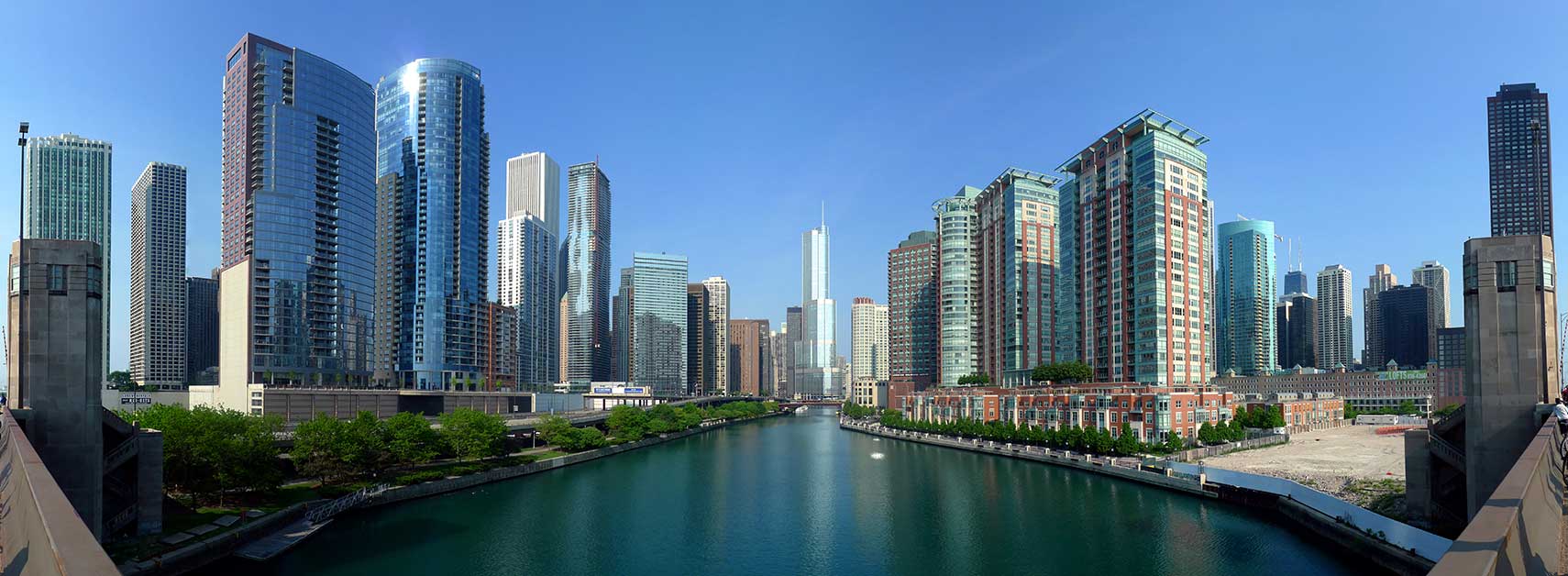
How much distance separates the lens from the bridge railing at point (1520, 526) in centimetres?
1606

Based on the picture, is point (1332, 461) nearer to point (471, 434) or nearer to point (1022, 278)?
point (1022, 278)

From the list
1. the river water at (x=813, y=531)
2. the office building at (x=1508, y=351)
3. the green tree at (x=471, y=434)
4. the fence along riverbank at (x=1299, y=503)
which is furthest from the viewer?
the green tree at (x=471, y=434)

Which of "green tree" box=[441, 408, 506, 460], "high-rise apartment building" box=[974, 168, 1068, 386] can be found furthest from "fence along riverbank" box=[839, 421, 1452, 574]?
"green tree" box=[441, 408, 506, 460]

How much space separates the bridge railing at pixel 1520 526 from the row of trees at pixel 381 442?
77.7 m

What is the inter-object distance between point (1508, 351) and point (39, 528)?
57831 millimetres

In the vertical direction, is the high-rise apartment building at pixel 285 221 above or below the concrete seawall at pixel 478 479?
above

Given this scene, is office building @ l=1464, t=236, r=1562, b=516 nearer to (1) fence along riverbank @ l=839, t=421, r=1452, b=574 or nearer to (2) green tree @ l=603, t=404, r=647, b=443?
(1) fence along riverbank @ l=839, t=421, r=1452, b=574

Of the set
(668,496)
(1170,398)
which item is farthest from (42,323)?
(1170,398)

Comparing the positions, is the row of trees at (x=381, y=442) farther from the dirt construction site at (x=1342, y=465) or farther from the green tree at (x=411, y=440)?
the dirt construction site at (x=1342, y=465)

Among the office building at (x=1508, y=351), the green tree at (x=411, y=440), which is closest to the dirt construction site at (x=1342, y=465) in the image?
the office building at (x=1508, y=351)

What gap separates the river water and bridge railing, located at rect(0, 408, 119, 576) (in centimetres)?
2672

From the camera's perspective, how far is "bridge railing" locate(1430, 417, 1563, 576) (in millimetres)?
16062

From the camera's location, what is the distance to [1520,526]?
65.1ft

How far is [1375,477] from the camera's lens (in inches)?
2931
